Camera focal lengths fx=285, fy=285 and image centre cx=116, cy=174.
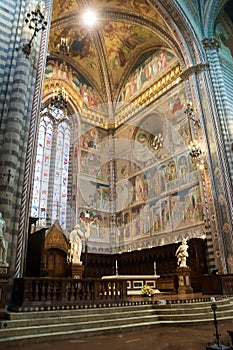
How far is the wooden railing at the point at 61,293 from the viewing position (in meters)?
6.52

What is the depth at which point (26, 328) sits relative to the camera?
17.3 feet

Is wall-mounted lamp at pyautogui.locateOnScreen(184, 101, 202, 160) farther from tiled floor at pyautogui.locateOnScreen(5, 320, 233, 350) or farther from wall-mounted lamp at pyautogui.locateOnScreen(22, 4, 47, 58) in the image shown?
tiled floor at pyautogui.locateOnScreen(5, 320, 233, 350)

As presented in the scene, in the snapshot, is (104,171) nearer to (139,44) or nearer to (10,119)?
(139,44)

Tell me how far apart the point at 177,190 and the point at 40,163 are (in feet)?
28.8

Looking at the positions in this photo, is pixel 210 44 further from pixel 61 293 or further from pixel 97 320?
pixel 97 320

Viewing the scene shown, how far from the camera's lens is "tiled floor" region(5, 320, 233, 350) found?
4.36 m

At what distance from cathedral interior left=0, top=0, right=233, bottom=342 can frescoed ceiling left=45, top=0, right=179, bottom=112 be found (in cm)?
8

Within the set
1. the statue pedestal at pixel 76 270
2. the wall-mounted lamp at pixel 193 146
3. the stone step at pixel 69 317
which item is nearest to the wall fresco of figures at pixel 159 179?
the wall-mounted lamp at pixel 193 146

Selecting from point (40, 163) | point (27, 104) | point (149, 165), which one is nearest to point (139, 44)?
point (149, 165)

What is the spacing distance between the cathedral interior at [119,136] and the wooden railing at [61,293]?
112 cm

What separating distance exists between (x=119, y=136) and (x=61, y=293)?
16641mm

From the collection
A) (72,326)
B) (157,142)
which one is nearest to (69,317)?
(72,326)

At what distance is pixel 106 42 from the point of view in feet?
70.8

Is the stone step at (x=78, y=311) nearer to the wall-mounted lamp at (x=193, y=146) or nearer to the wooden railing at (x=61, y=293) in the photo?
the wooden railing at (x=61, y=293)
